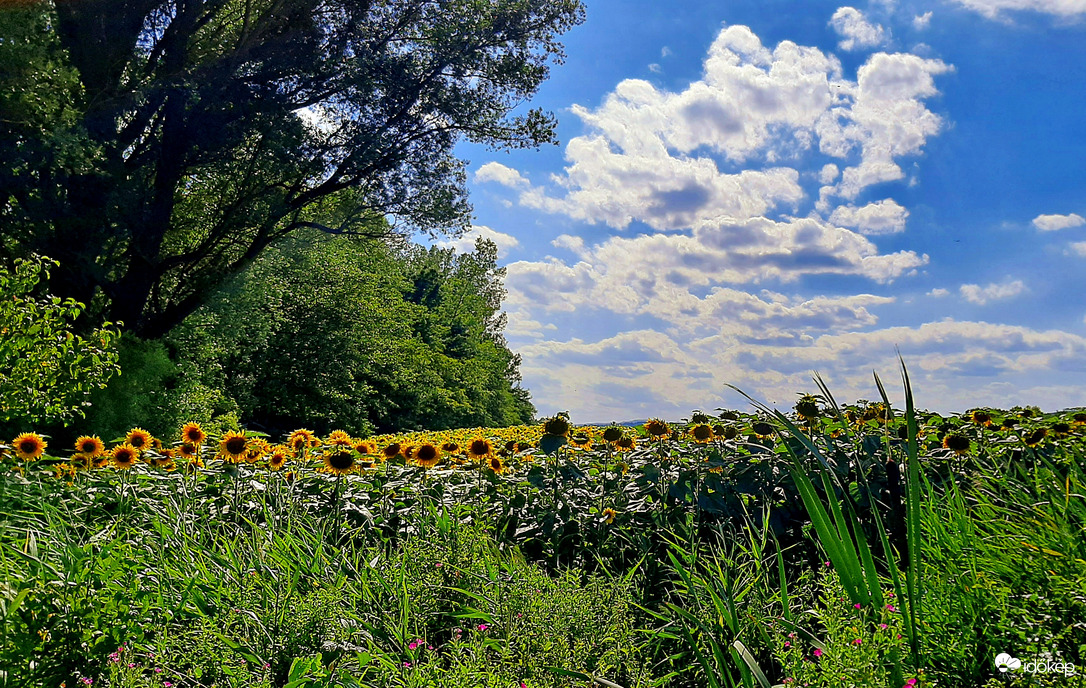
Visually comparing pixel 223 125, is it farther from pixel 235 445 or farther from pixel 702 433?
pixel 702 433

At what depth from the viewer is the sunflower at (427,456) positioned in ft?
12.1

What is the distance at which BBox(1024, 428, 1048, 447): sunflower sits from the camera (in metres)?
3.59

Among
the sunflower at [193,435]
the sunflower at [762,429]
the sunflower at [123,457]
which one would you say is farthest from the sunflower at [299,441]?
the sunflower at [762,429]

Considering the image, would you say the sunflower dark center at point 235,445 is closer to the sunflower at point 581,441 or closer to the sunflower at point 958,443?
the sunflower at point 581,441

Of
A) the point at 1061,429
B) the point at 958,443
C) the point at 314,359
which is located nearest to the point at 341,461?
the point at 958,443

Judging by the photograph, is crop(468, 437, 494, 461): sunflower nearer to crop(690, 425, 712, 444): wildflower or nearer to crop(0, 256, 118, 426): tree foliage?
crop(690, 425, 712, 444): wildflower

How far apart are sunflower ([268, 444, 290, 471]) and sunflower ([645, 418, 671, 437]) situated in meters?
1.87

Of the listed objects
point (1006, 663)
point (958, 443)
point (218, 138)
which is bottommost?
point (1006, 663)

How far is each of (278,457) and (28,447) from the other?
1.38m

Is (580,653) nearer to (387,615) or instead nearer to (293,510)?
(387,615)

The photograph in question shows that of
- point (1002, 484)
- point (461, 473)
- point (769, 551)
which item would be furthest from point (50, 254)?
point (1002, 484)

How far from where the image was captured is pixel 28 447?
12.4ft

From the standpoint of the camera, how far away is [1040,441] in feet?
11.7

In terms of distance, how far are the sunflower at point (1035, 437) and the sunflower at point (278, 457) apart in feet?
11.8
